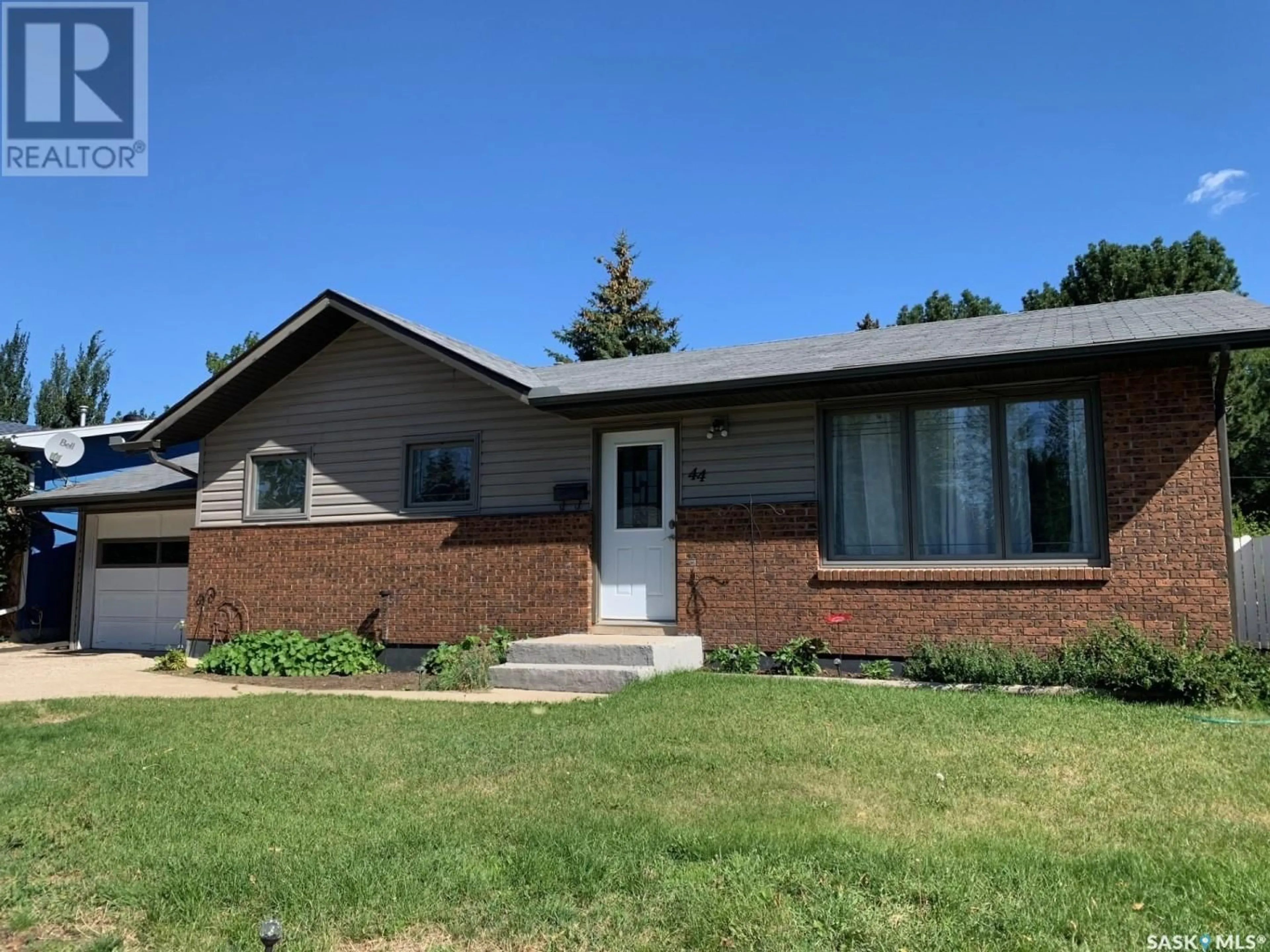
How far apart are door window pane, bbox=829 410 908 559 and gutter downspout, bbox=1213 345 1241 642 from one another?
2773 mm

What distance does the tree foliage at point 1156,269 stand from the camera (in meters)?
27.4

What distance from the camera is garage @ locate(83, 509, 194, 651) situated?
15242mm

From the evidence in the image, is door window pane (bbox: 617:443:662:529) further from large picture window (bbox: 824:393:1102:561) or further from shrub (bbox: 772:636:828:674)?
shrub (bbox: 772:636:828:674)

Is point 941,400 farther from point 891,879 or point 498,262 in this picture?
point 498,262

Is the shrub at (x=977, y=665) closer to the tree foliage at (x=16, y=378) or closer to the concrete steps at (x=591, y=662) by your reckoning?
the concrete steps at (x=591, y=662)

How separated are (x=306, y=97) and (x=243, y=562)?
6.42 m

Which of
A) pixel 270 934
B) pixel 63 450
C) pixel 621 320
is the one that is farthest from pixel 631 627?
pixel 621 320

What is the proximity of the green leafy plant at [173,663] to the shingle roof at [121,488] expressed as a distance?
3.11 metres

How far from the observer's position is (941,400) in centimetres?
896

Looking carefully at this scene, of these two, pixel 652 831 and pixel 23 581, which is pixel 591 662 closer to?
pixel 652 831

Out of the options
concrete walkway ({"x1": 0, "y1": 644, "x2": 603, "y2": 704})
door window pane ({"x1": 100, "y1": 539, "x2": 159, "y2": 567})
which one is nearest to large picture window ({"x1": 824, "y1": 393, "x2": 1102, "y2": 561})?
concrete walkway ({"x1": 0, "y1": 644, "x2": 603, "y2": 704})

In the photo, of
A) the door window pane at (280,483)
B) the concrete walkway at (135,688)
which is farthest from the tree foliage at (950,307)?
the concrete walkway at (135,688)

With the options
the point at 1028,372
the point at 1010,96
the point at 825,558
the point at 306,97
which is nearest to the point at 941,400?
the point at 1028,372

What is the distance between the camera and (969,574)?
859 cm
